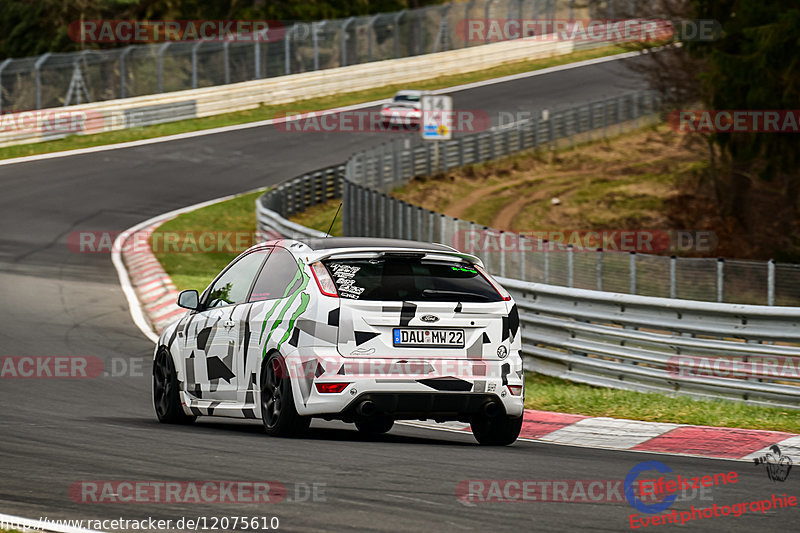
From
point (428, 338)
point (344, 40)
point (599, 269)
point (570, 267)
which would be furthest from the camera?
point (344, 40)

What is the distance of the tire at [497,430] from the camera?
9.43 metres

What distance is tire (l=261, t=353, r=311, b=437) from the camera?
895cm

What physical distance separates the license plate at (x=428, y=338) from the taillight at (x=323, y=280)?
1.70 ft

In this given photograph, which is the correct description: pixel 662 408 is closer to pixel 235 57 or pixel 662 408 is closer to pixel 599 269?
pixel 599 269

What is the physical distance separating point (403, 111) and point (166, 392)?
37.1 m

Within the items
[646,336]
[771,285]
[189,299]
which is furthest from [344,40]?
[189,299]

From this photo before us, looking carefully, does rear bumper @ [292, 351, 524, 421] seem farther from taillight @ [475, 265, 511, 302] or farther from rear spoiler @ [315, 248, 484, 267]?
rear spoiler @ [315, 248, 484, 267]

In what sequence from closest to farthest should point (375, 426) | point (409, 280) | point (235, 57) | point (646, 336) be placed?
point (409, 280) → point (375, 426) → point (646, 336) → point (235, 57)

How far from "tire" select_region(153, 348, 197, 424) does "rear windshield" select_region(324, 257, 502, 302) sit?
2413mm

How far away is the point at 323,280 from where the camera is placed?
8.95 meters

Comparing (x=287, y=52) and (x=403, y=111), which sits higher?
(x=287, y=52)

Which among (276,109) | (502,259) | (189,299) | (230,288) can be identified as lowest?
(276,109)

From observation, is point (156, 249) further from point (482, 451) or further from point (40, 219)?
point (482, 451)

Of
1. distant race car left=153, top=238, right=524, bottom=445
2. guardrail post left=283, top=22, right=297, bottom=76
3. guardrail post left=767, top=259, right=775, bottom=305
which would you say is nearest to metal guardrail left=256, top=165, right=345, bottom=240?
guardrail post left=767, top=259, right=775, bottom=305
